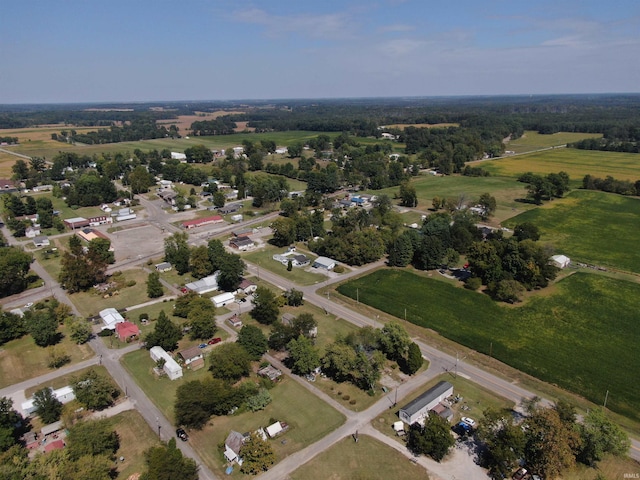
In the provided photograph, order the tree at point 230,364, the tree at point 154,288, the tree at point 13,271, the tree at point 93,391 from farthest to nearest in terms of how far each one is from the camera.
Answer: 1. the tree at point 13,271
2. the tree at point 154,288
3. the tree at point 230,364
4. the tree at point 93,391

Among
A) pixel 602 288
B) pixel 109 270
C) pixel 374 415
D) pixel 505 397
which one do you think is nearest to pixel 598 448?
pixel 505 397

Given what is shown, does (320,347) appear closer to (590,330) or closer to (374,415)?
(374,415)

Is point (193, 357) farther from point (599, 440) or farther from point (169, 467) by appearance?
point (599, 440)

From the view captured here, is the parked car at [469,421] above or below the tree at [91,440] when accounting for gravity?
below

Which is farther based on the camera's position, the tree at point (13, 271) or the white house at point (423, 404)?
the tree at point (13, 271)

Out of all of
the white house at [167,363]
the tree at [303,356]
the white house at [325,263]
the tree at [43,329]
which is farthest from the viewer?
the white house at [325,263]

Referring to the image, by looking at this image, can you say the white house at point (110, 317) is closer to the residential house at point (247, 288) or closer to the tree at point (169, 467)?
the residential house at point (247, 288)

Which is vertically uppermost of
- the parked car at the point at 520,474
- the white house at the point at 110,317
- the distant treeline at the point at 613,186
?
the distant treeline at the point at 613,186

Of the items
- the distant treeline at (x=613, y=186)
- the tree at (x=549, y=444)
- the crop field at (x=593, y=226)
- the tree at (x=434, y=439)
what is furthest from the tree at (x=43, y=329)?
the distant treeline at (x=613, y=186)
